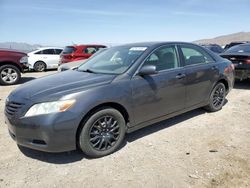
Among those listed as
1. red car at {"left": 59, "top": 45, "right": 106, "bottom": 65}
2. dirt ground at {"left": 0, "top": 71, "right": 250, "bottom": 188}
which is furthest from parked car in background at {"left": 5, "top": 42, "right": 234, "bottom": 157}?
red car at {"left": 59, "top": 45, "right": 106, "bottom": 65}

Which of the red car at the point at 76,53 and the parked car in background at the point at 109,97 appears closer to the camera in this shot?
the parked car in background at the point at 109,97

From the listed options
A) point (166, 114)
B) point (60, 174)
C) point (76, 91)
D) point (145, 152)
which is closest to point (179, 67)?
point (166, 114)

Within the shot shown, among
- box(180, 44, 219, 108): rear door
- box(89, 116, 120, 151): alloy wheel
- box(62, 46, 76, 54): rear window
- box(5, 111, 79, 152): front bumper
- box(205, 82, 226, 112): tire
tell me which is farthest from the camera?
box(62, 46, 76, 54): rear window

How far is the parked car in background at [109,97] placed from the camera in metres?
3.52

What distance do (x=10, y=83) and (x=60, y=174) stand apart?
816 centimetres

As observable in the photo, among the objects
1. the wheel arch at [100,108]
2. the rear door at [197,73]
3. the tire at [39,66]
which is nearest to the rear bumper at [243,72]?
the rear door at [197,73]

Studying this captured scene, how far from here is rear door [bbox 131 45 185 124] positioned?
13.8ft

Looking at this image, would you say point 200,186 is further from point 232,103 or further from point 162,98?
point 232,103

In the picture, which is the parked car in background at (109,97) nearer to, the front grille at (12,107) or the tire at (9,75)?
the front grille at (12,107)

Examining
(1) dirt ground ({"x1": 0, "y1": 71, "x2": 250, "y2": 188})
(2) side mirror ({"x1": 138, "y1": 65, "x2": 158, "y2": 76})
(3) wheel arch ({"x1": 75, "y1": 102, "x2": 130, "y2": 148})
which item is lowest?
(1) dirt ground ({"x1": 0, "y1": 71, "x2": 250, "y2": 188})

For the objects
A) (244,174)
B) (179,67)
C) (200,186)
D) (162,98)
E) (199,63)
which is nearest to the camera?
(200,186)

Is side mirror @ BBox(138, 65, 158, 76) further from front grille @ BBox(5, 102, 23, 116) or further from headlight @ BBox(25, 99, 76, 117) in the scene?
front grille @ BBox(5, 102, 23, 116)

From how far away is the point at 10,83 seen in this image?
34.9 ft

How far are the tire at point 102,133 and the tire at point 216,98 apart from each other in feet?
8.27
